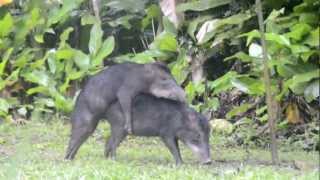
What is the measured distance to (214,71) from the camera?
39.2 feet

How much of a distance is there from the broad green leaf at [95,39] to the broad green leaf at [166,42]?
33.0 inches

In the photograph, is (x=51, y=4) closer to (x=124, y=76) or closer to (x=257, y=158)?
(x=124, y=76)

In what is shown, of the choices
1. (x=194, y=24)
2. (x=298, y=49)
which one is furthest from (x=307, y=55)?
(x=194, y=24)

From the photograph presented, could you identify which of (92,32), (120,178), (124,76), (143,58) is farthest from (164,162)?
(92,32)

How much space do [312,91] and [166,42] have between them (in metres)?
3.21

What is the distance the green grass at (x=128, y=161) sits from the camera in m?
6.58

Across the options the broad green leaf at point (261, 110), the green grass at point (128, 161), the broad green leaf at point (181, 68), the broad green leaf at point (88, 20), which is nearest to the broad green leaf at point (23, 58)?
the broad green leaf at point (88, 20)

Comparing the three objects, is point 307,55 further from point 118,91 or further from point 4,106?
point 4,106

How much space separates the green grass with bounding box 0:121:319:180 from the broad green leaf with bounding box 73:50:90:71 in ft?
3.80

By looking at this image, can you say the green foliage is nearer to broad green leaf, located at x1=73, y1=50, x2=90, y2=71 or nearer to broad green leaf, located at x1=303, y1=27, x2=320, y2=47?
broad green leaf, located at x1=73, y1=50, x2=90, y2=71

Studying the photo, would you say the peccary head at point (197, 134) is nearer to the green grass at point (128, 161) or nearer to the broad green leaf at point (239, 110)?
the green grass at point (128, 161)

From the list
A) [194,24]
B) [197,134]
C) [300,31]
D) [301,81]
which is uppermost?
[300,31]

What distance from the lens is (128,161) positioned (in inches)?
320

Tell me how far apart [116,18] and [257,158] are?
217 inches
